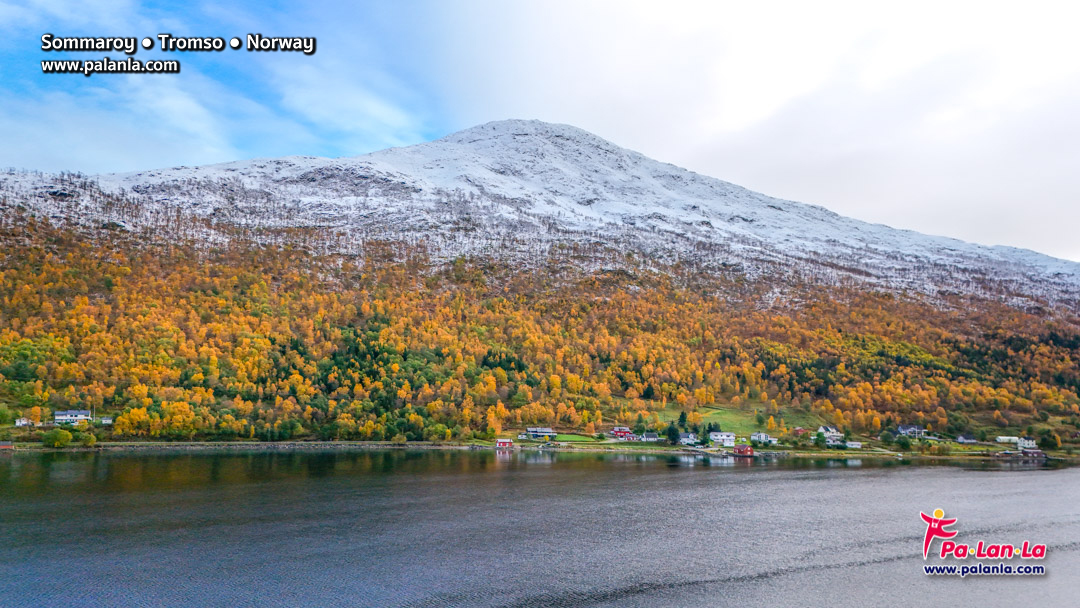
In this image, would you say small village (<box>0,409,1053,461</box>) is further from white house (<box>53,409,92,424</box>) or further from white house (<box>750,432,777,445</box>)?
white house (<box>53,409,92,424</box>)

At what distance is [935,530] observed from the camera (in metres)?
32.2

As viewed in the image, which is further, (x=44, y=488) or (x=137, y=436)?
(x=137, y=436)

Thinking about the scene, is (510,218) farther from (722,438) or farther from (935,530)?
(935,530)

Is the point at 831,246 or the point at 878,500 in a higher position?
the point at 831,246

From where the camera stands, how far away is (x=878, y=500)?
135ft

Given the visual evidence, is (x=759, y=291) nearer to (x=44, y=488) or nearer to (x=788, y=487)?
(x=788, y=487)

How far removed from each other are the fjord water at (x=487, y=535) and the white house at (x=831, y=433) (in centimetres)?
2164

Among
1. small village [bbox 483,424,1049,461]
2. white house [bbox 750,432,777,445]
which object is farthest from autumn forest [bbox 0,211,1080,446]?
white house [bbox 750,432,777,445]

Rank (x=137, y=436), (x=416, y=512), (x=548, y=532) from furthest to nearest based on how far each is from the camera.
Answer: (x=137, y=436) < (x=416, y=512) < (x=548, y=532)

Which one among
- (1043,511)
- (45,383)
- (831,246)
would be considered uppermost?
(831,246)

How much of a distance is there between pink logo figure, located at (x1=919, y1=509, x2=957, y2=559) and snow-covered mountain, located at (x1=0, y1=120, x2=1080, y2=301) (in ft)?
336

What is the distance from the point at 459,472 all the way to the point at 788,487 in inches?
944

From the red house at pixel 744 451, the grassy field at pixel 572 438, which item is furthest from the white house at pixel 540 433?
the red house at pixel 744 451

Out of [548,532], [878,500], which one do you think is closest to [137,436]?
[548,532]
